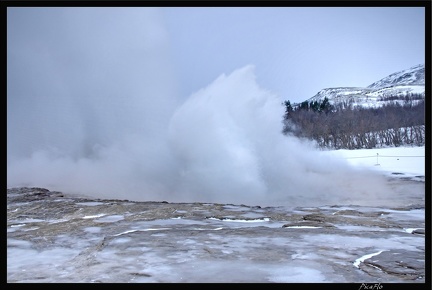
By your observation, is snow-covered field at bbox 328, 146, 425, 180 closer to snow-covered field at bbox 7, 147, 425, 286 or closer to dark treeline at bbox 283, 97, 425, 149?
snow-covered field at bbox 7, 147, 425, 286

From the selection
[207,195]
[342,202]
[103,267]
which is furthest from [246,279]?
[207,195]

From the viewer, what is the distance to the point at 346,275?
3041 mm

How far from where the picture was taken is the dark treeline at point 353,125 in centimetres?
2962

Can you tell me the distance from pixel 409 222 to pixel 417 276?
2775 mm

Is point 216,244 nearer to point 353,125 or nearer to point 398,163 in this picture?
point 398,163

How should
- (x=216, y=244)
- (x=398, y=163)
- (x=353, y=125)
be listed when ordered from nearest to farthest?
1. (x=216, y=244)
2. (x=398, y=163)
3. (x=353, y=125)

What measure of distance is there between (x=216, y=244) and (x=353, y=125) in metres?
33.4

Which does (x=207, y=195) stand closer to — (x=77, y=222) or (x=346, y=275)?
(x=77, y=222)

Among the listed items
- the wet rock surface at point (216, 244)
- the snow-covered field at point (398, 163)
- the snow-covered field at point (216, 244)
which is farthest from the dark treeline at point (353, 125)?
the wet rock surface at point (216, 244)

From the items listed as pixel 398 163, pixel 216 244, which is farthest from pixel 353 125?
pixel 216 244

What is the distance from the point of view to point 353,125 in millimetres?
Result: 35031

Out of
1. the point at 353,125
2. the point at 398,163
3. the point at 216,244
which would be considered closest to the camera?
the point at 216,244

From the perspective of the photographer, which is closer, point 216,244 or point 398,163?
point 216,244

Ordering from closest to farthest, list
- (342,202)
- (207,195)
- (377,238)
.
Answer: (377,238), (342,202), (207,195)
